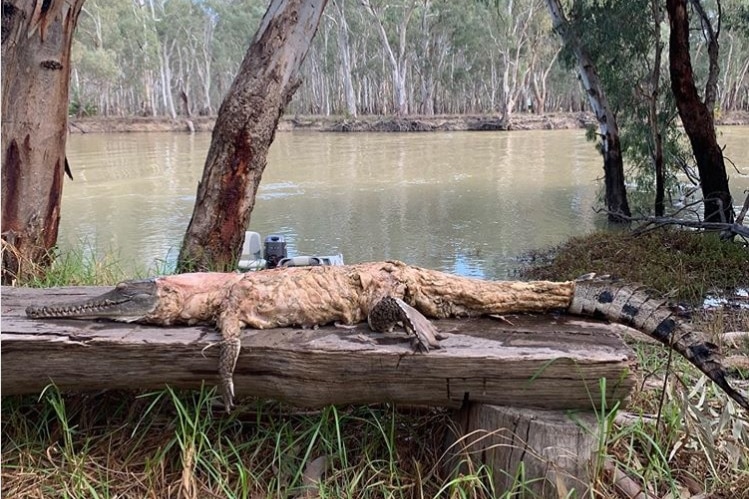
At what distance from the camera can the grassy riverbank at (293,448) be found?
239 centimetres

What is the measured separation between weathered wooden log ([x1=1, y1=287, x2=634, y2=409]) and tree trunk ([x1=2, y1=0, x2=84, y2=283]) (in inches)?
87.7

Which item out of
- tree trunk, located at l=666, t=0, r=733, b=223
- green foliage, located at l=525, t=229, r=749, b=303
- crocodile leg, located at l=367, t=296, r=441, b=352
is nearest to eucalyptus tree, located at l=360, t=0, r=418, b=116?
tree trunk, located at l=666, t=0, r=733, b=223

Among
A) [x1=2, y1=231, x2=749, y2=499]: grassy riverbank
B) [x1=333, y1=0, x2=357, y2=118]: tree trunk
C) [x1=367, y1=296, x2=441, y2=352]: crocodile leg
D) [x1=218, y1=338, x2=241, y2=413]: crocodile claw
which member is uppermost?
[x1=333, y1=0, x2=357, y2=118]: tree trunk

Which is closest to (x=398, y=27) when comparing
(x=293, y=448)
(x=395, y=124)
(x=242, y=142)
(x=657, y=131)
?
(x=395, y=124)

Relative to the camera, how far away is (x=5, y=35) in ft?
14.8

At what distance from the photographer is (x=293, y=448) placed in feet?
8.30

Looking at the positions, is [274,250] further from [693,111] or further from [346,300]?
[693,111]

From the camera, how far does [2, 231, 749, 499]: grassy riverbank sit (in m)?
2.39

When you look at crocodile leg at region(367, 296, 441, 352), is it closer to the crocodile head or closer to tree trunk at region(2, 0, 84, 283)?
the crocodile head

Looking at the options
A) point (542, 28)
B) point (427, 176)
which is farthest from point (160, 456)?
point (542, 28)

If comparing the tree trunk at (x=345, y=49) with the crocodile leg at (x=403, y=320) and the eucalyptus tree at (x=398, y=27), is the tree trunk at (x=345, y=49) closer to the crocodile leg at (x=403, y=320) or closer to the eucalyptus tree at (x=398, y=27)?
the eucalyptus tree at (x=398, y=27)

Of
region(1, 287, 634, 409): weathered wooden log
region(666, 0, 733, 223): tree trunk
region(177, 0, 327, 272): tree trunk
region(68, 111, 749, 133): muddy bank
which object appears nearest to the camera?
region(1, 287, 634, 409): weathered wooden log

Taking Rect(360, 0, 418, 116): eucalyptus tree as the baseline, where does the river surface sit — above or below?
below

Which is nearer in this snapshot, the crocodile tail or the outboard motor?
the crocodile tail
